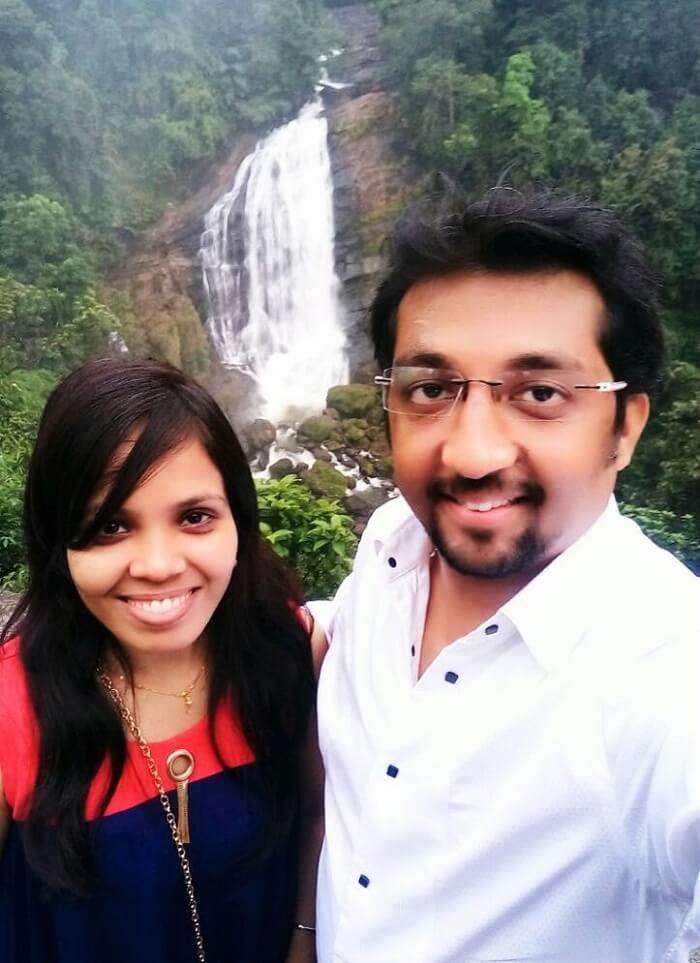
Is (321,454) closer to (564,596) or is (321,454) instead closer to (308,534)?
(308,534)

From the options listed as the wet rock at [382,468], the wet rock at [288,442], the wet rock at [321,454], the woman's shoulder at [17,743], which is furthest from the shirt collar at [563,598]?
the wet rock at [288,442]

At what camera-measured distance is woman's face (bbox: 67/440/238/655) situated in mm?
1005

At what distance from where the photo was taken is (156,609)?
1029 mm

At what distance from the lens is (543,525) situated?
2.97 ft

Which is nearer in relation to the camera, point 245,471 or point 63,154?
point 245,471

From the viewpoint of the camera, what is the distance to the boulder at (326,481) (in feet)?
33.0

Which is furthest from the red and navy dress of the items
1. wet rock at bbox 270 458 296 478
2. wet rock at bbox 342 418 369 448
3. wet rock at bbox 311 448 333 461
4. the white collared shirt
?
wet rock at bbox 342 418 369 448

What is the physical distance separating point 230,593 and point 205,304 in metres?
12.4

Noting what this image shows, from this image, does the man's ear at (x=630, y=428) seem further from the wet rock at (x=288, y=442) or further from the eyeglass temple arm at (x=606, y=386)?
the wet rock at (x=288, y=442)

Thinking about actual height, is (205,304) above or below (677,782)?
above

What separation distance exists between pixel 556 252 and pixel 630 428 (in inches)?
10.0

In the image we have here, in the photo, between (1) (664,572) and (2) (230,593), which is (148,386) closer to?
(2) (230,593)

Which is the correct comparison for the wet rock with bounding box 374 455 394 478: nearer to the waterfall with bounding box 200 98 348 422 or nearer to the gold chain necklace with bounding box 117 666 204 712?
the waterfall with bounding box 200 98 348 422

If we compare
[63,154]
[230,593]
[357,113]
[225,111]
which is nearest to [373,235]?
[357,113]
